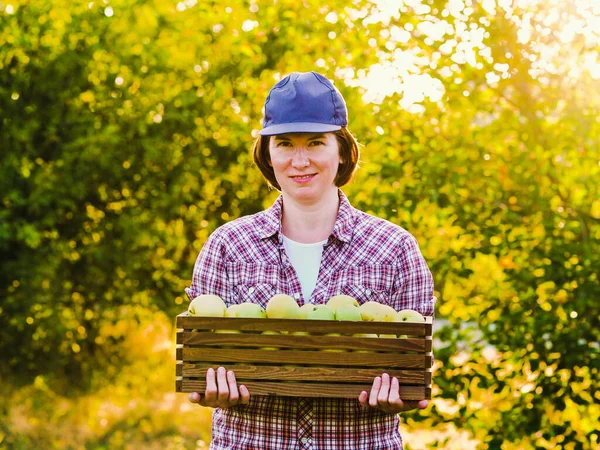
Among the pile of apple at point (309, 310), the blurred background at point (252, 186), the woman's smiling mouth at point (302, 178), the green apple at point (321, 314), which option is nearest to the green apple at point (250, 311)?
the pile of apple at point (309, 310)

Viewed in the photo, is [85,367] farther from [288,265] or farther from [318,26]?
[288,265]

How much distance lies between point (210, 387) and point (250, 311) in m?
0.21

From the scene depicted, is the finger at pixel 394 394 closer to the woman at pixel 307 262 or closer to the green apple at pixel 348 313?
the woman at pixel 307 262

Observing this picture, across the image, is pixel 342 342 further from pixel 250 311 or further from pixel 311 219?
pixel 311 219

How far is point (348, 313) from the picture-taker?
2396mm

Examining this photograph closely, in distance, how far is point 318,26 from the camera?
5.00 meters

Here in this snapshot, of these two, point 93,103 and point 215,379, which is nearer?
point 215,379

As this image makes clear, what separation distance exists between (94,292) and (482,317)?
2.90 m

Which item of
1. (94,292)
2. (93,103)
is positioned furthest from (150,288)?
(93,103)

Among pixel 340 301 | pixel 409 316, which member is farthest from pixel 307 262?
pixel 409 316

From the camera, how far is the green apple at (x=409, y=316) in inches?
96.3

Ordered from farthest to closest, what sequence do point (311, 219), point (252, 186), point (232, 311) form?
point (252, 186) < point (311, 219) < point (232, 311)

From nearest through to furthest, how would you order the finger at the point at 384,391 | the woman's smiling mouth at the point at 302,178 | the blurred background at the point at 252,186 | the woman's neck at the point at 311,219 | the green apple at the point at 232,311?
1. the finger at the point at 384,391
2. the green apple at the point at 232,311
3. the woman's smiling mouth at the point at 302,178
4. the woman's neck at the point at 311,219
5. the blurred background at the point at 252,186

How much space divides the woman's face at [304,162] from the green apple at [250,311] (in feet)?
1.11
